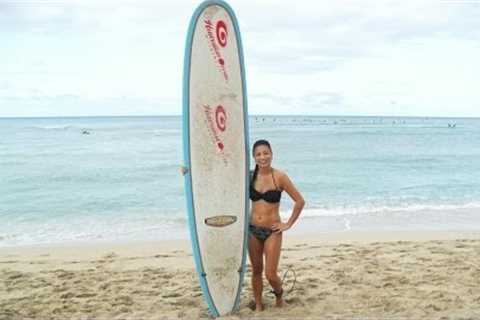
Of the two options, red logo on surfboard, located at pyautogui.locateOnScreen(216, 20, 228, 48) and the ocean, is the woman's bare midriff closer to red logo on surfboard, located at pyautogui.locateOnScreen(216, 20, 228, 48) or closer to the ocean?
red logo on surfboard, located at pyautogui.locateOnScreen(216, 20, 228, 48)

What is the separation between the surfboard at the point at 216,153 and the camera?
3.89 metres

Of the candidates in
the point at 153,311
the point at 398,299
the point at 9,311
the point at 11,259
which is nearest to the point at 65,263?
the point at 11,259

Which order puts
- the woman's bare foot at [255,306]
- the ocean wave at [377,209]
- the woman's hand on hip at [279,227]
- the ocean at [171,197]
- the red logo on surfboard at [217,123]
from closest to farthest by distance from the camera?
the woman's hand on hip at [279,227]
the red logo on surfboard at [217,123]
the woman's bare foot at [255,306]
the ocean at [171,197]
the ocean wave at [377,209]

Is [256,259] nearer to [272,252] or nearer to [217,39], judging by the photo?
[272,252]

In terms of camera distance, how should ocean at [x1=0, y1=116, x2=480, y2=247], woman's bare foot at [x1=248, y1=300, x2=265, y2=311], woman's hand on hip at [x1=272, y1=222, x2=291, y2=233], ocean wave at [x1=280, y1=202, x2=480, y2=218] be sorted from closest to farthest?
1. woman's hand on hip at [x1=272, y1=222, x2=291, y2=233]
2. woman's bare foot at [x1=248, y1=300, x2=265, y2=311]
3. ocean at [x1=0, y1=116, x2=480, y2=247]
4. ocean wave at [x1=280, y1=202, x2=480, y2=218]

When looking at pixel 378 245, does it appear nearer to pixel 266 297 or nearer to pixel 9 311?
pixel 266 297

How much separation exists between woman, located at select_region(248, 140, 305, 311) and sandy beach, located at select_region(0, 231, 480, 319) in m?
0.51

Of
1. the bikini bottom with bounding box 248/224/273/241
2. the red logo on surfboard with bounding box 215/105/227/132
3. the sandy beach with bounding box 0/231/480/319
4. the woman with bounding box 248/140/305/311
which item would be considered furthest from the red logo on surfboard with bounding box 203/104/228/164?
the sandy beach with bounding box 0/231/480/319

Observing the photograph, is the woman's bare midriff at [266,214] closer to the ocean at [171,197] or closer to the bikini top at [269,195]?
the bikini top at [269,195]

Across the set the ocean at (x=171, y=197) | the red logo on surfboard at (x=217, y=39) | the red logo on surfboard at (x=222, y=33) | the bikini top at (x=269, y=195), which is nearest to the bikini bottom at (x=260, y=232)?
the bikini top at (x=269, y=195)

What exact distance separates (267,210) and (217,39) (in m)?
1.41

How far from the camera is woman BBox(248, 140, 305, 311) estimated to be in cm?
386

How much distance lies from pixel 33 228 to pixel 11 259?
2.84m

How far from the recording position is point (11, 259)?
6824 millimetres
